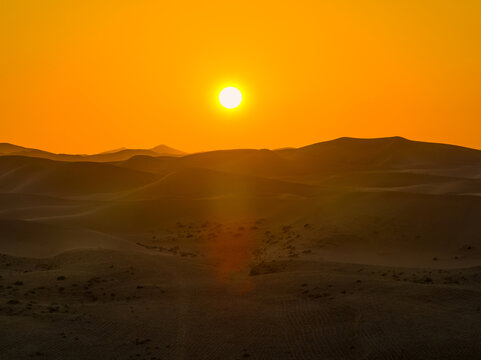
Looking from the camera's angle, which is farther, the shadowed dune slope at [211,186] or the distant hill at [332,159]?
the distant hill at [332,159]

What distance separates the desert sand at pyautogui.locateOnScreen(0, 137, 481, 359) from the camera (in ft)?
39.8

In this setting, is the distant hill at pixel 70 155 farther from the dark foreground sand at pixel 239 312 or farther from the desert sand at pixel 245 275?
the dark foreground sand at pixel 239 312

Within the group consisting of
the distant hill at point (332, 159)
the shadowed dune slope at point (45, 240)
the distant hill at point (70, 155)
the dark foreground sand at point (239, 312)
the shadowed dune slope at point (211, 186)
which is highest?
the distant hill at point (70, 155)

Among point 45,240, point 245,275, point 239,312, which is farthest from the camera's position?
point 45,240

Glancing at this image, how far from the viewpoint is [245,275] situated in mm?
18672

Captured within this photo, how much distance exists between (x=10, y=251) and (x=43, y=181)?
3208 centimetres

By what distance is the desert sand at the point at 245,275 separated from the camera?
12117 mm

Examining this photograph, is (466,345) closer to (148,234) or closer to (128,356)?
(128,356)

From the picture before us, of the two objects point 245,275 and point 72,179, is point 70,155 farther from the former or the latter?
point 245,275

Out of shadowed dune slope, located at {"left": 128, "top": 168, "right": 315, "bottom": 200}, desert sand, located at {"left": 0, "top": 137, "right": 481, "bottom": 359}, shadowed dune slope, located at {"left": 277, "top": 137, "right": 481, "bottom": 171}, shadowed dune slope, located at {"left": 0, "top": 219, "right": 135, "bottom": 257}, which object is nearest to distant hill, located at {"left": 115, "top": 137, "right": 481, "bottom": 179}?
shadowed dune slope, located at {"left": 277, "top": 137, "right": 481, "bottom": 171}

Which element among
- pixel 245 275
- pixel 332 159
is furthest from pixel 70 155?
pixel 245 275

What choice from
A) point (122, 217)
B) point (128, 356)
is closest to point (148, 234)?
point (122, 217)

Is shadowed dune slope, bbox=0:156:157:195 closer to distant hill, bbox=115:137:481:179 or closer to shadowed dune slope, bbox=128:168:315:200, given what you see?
distant hill, bbox=115:137:481:179

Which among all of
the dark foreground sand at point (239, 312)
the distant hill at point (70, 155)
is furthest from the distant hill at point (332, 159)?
the dark foreground sand at point (239, 312)
